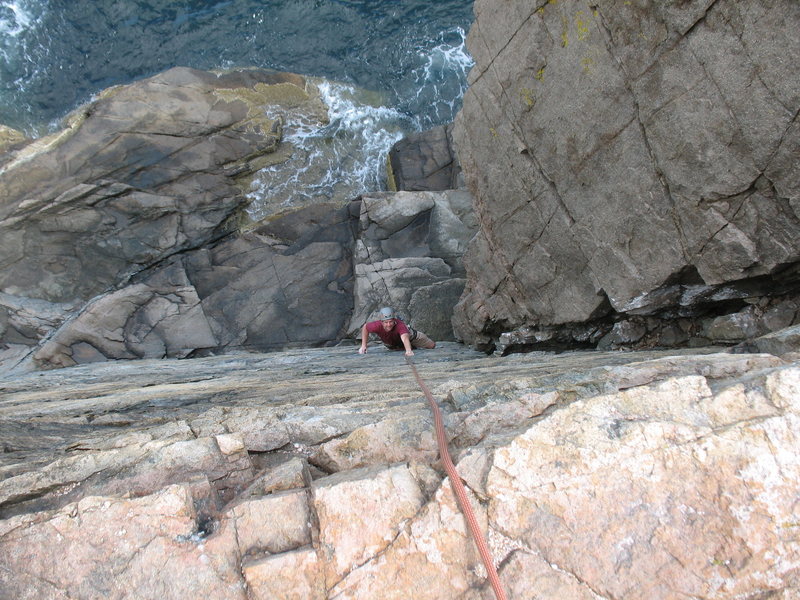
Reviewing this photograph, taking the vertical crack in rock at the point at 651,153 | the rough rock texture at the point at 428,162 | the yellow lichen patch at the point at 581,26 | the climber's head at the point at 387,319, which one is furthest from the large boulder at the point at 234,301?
the vertical crack in rock at the point at 651,153

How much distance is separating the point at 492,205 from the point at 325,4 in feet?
54.0

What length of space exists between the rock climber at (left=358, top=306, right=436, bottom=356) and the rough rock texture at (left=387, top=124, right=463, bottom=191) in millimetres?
6600

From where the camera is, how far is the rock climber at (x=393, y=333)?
10.8m

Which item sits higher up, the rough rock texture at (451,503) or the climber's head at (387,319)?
the climber's head at (387,319)

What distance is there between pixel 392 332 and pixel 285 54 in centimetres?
1381

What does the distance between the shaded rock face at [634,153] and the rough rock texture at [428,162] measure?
715cm

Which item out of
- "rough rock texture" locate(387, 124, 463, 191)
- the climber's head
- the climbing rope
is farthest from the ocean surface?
the climbing rope

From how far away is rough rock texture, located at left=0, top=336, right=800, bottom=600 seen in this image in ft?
10.1

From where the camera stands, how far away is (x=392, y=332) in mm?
11094

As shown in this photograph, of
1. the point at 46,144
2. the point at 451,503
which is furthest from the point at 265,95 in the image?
the point at 451,503

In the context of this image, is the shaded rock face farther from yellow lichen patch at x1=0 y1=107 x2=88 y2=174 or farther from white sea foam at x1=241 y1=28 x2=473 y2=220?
yellow lichen patch at x1=0 y1=107 x2=88 y2=174

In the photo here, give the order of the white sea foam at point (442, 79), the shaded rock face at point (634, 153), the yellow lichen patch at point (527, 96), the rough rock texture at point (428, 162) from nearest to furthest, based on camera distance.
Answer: the shaded rock face at point (634, 153) < the yellow lichen patch at point (527, 96) < the rough rock texture at point (428, 162) < the white sea foam at point (442, 79)

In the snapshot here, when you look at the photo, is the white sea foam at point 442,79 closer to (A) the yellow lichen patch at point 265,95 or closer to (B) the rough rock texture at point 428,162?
(B) the rough rock texture at point 428,162

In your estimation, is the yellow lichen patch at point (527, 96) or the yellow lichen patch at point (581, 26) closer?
the yellow lichen patch at point (581, 26)
